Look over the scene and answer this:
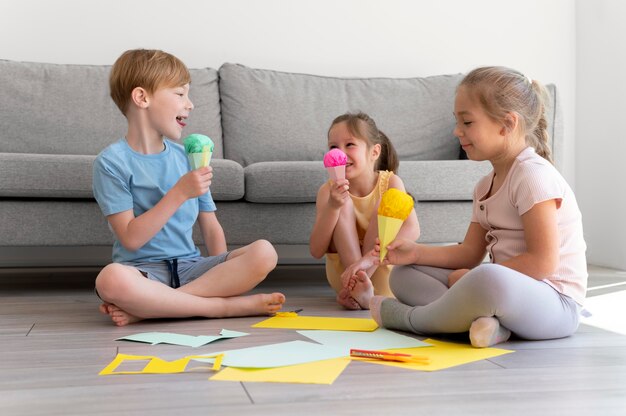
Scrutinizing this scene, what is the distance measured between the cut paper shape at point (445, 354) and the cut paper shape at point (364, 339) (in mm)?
44

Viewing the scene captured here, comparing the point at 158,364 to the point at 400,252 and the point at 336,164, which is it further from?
the point at 336,164

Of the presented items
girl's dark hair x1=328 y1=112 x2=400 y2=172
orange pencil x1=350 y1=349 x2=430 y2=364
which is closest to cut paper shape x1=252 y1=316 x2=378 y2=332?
orange pencil x1=350 y1=349 x2=430 y2=364

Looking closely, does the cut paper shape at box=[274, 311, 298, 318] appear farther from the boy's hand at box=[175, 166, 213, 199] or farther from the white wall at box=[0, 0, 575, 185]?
the white wall at box=[0, 0, 575, 185]

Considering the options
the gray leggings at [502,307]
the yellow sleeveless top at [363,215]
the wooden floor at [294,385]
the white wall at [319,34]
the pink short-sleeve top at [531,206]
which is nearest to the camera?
the wooden floor at [294,385]

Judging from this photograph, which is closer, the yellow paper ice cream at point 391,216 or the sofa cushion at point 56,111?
the yellow paper ice cream at point 391,216

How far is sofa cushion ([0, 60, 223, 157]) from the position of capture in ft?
12.5

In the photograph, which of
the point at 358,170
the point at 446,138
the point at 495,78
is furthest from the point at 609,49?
the point at 495,78

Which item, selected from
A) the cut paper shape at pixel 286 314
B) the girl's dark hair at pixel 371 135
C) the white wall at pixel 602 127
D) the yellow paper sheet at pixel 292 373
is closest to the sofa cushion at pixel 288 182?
the girl's dark hair at pixel 371 135

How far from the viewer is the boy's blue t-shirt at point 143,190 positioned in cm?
247

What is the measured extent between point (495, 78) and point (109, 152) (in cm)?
123

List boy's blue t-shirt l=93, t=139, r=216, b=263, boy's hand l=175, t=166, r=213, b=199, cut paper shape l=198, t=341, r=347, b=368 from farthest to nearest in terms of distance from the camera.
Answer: boy's blue t-shirt l=93, t=139, r=216, b=263 < boy's hand l=175, t=166, r=213, b=199 < cut paper shape l=198, t=341, r=347, b=368

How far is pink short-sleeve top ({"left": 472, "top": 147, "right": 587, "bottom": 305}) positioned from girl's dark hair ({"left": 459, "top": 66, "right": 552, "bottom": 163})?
9 cm

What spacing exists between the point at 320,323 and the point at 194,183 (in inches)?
22.1

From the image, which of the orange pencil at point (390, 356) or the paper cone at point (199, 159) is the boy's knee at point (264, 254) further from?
the orange pencil at point (390, 356)
